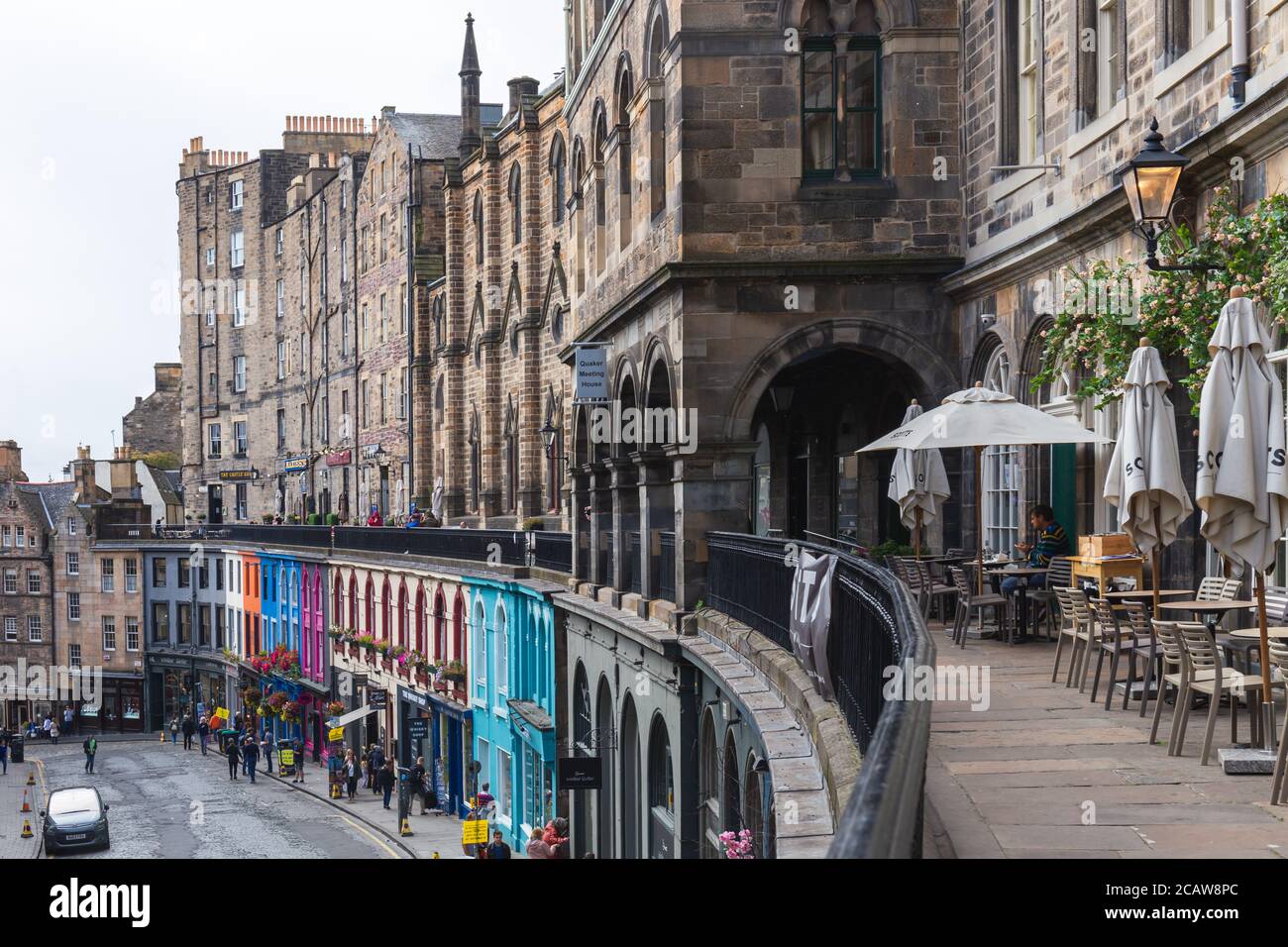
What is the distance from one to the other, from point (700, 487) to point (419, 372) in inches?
1367

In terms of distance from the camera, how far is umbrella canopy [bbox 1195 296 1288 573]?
8.66 m

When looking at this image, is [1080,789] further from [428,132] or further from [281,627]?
[281,627]

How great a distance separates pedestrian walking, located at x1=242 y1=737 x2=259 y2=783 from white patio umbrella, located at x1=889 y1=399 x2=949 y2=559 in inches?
1400

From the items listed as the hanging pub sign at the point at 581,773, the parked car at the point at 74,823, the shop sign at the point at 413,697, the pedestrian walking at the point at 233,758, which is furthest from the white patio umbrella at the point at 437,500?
the hanging pub sign at the point at 581,773

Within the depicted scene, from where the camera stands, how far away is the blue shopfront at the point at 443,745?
37812 mm

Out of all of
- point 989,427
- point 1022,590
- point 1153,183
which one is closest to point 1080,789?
point 1153,183

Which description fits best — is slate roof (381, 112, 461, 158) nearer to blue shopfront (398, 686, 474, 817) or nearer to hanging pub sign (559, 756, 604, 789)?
blue shopfront (398, 686, 474, 817)

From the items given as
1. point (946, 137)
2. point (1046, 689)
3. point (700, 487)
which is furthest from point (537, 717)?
point (1046, 689)

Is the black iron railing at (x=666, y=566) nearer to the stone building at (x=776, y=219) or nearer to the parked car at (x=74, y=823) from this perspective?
the stone building at (x=776, y=219)

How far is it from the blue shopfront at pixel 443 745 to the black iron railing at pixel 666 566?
55.4 feet

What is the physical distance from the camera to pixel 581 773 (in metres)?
21.7

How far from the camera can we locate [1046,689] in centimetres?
1217

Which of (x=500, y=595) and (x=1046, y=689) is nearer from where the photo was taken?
(x=1046, y=689)
